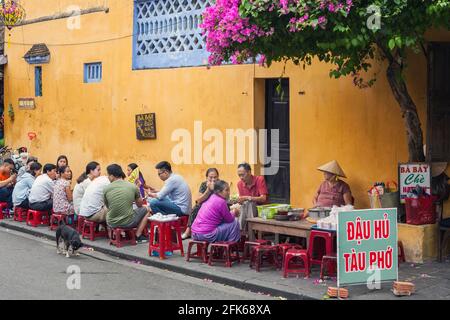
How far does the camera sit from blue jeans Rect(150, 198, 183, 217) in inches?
498

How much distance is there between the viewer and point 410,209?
10344 millimetres

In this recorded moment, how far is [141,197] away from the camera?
13.2 m

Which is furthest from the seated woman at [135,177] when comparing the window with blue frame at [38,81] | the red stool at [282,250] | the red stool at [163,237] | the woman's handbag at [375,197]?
the window with blue frame at [38,81]

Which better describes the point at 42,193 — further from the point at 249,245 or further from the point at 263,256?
the point at 263,256

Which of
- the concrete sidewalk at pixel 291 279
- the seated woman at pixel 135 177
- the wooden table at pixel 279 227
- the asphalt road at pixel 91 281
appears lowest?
the asphalt road at pixel 91 281

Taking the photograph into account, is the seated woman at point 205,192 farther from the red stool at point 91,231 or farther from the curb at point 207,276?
the red stool at point 91,231

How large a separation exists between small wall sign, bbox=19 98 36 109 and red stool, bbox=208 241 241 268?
10346mm

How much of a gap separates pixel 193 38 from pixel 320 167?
4.48 meters

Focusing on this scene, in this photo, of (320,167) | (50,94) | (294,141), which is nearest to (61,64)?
(50,94)

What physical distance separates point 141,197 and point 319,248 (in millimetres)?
4080

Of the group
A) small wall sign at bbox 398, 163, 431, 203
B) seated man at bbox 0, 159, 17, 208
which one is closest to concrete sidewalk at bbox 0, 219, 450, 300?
small wall sign at bbox 398, 163, 431, 203

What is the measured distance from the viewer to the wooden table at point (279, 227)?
10000mm

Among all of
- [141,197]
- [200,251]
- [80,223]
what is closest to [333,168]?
[200,251]

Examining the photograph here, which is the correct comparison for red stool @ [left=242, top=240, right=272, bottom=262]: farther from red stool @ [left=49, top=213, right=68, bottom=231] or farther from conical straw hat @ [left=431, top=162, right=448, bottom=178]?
red stool @ [left=49, top=213, right=68, bottom=231]
